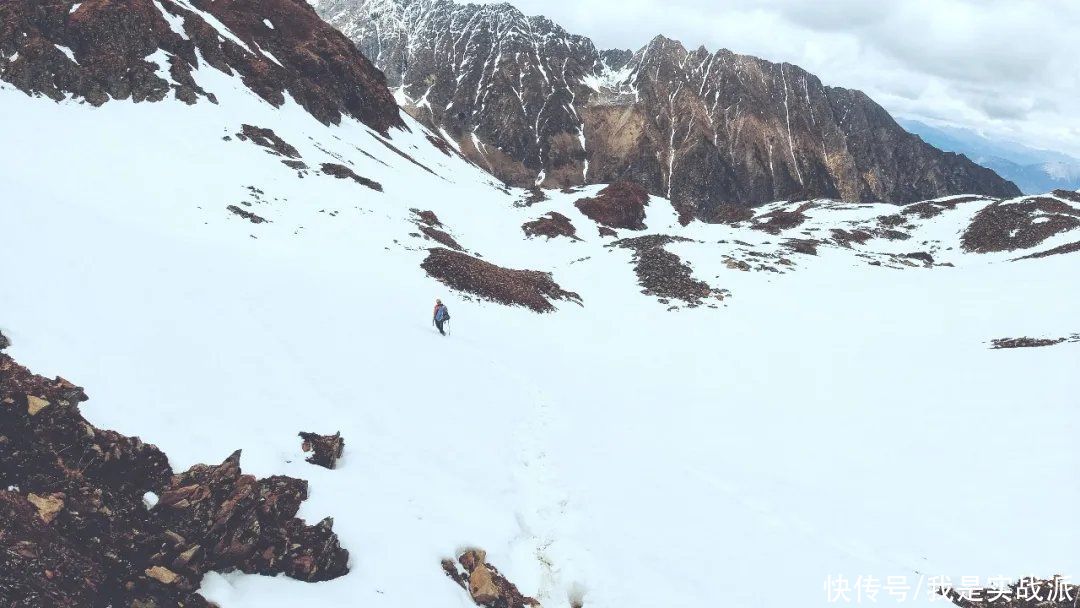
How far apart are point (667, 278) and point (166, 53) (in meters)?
49.1

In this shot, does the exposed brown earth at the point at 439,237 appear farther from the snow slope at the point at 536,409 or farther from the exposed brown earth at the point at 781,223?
the exposed brown earth at the point at 781,223

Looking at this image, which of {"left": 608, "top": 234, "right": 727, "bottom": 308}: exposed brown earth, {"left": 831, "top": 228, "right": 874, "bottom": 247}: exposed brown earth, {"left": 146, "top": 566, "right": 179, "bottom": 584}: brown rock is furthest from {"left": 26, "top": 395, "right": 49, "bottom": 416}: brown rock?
{"left": 831, "top": 228, "right": 874, "bottom": 247}: exposed brown earth

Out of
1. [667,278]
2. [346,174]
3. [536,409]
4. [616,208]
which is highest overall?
[616,208]

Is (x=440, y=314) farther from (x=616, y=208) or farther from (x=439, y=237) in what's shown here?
(x=616, y=208)

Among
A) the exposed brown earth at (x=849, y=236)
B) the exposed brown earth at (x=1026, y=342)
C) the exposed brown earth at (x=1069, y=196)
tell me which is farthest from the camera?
the exposed brown earth at (x=1069, y=196)

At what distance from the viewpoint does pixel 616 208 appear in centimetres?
6869

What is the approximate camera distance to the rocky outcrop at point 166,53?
123 ft

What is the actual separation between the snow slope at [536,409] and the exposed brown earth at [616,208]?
38.7m

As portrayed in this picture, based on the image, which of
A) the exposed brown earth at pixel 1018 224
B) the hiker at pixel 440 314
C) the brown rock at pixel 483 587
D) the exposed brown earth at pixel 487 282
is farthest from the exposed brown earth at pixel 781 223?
the brown rock at pixel 483 587

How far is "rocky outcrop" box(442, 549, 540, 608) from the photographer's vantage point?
7.88m

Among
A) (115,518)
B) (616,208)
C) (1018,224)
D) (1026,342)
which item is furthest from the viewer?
(616,208)

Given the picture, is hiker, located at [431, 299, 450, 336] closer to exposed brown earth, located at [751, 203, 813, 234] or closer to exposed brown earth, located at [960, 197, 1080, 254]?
exposed brown earth, located at [751, 203, 813, 234]

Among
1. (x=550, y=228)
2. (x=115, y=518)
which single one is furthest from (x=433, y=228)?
(x=115, y=518)

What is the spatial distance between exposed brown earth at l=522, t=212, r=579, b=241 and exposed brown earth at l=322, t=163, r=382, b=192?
17058 millimetres
